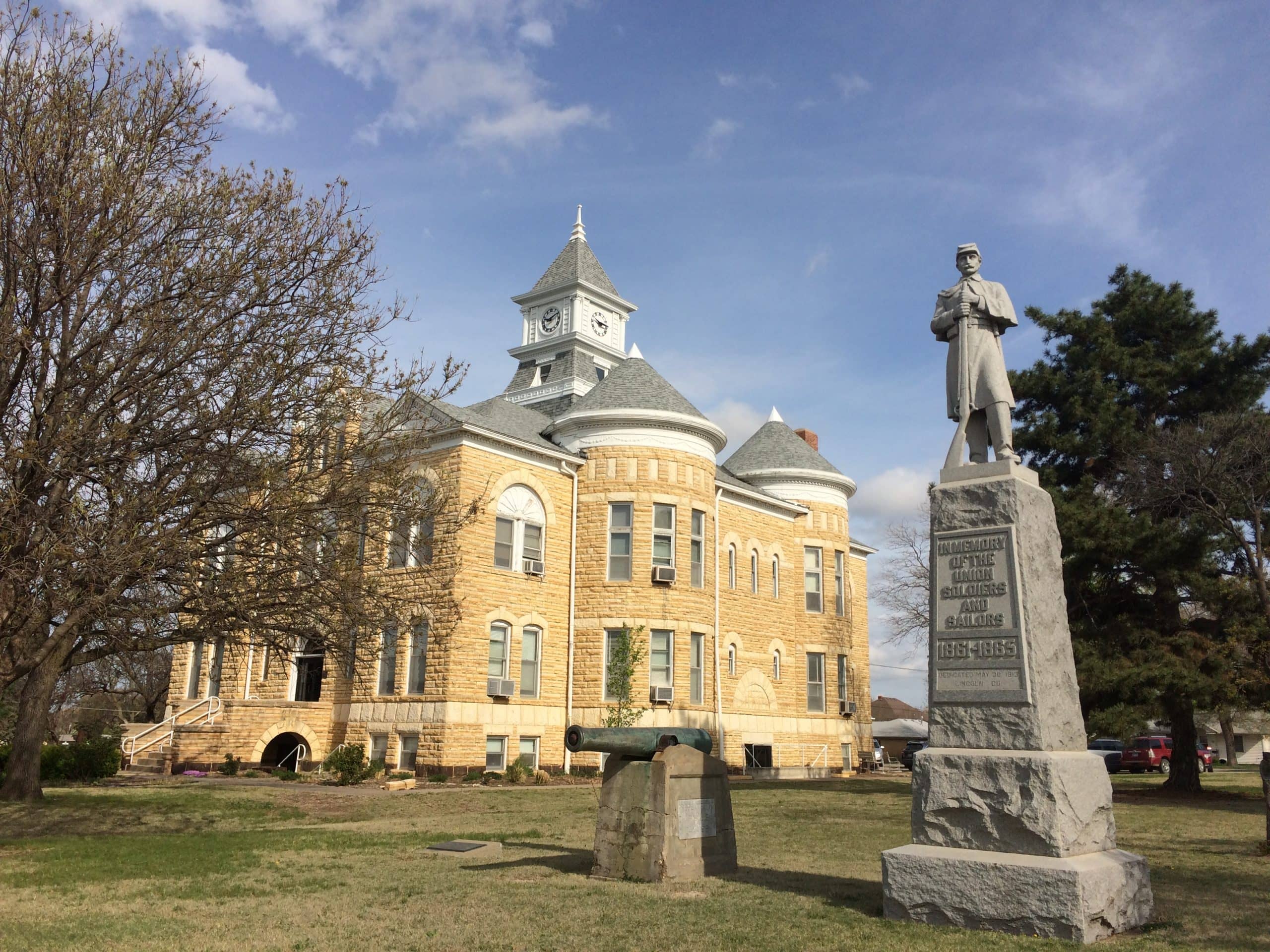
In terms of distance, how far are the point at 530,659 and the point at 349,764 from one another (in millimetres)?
5193

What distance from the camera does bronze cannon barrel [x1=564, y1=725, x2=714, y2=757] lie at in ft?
30.1

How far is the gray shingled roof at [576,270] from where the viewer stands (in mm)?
38125

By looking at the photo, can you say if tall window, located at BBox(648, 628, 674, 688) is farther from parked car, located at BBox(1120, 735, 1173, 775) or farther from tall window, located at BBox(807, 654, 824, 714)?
parked car, located at BBox(1120, 735, 1173, 775)

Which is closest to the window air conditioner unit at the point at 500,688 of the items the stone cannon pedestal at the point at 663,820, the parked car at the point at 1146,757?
the stone cannon pedestal at the point at 663,820

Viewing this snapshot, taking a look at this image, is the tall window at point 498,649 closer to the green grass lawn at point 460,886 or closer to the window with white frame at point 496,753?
the window with white frame at point 496,753

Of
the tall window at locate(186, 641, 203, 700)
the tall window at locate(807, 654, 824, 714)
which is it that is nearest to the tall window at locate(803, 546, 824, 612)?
the tall window at locate(807, 654, 824, 714)

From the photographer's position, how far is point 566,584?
27047 millimetres

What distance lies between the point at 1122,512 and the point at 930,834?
59.4 ft

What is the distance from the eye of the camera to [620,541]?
27312mm

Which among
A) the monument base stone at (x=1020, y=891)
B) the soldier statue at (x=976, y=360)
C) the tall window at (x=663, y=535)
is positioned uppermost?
the tall window at (x=663, y=535)

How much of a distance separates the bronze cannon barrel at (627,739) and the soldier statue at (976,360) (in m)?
3.68

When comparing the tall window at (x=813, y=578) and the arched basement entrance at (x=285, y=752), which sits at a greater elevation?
the tall window at (x=813, y=578)

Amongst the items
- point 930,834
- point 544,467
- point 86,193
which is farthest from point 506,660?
point 930,834

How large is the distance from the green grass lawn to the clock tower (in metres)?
21.3
